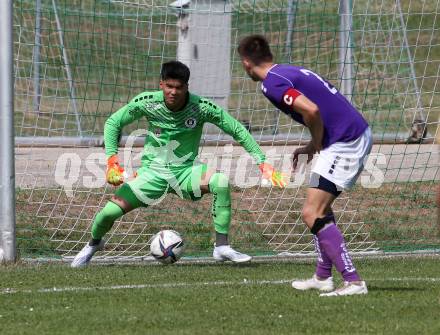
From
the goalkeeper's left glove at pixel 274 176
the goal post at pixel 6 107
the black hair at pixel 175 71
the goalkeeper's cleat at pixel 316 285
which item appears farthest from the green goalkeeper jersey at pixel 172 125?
the goalkeeper's cleat at pixel 316 285

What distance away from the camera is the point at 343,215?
1164 cm

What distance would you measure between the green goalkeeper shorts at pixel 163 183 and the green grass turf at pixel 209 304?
70 cm

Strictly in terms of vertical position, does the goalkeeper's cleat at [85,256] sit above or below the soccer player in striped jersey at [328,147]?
below

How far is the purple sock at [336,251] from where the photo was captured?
726 centimetres

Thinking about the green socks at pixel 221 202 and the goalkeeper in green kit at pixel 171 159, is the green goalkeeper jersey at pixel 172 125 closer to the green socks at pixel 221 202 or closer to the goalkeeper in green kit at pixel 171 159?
the goalkeeper in green kit at pixel 171 159

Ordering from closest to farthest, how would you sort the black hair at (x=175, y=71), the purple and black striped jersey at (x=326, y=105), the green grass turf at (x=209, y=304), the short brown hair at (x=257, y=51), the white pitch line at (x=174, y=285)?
the green grass turf at (x=209, y=304) < the purple and black striped jersey at (x=326, y=105) < the short brown hair at (x=257, y=51) < the white pitch line at (x=174, y=285) < the black hair at (x=175, y=71)

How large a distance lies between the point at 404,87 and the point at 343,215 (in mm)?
4046

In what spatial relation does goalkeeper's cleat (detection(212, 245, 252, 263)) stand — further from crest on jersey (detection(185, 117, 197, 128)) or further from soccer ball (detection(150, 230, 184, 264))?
crest on jersey (detection(185, 117, 197, 128))

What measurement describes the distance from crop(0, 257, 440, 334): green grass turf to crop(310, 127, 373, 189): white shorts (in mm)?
814

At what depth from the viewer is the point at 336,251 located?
7262 millimetres

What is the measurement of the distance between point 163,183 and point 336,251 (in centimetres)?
255

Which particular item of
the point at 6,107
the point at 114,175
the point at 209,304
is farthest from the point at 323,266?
the point at 6,107

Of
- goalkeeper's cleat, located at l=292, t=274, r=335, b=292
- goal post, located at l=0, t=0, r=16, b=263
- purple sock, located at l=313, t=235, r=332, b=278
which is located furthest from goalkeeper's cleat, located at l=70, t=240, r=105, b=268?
purple sock, located at l=313, t=235, r=332, b=278

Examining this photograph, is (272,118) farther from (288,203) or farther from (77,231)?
(77,231)
